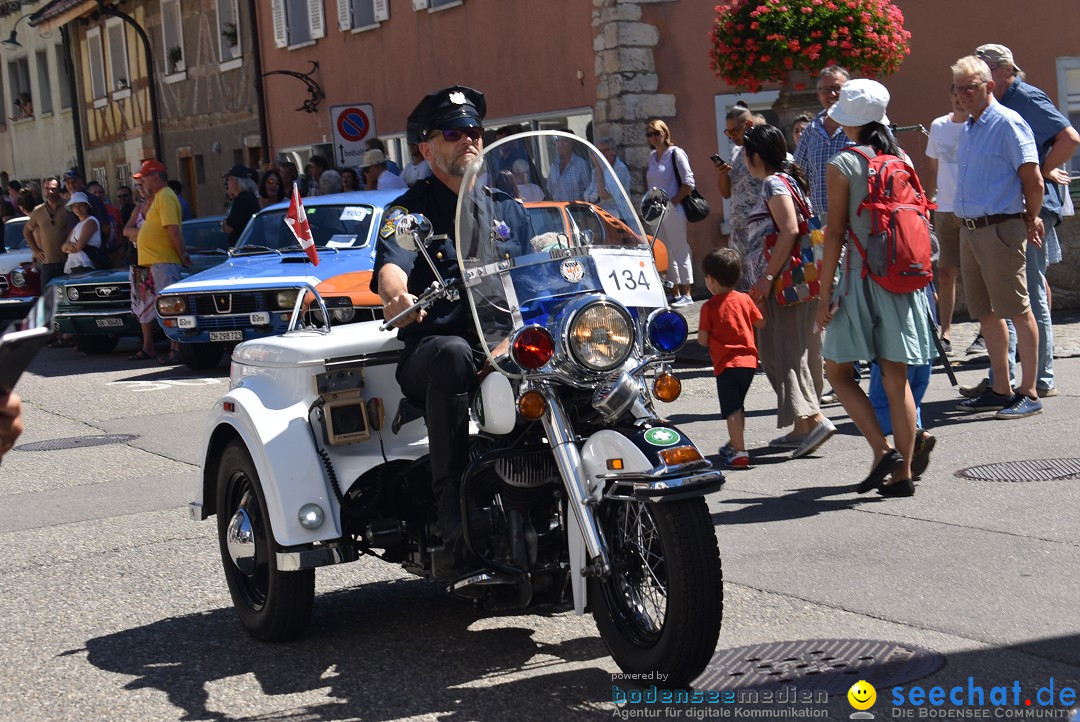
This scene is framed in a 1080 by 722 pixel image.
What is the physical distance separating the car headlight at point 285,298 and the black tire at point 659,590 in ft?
33.1

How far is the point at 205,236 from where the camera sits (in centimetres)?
1952

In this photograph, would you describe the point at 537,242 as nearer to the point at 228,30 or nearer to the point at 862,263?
the point at 862,263

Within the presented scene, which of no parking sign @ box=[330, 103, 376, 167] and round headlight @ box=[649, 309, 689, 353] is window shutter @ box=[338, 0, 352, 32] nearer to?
no parking sign @ box=[330, 103, 376, 167]

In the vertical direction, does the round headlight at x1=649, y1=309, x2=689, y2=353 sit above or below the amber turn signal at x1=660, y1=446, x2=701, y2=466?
above

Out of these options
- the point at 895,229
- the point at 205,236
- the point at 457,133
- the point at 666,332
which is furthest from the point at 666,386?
the point at 205,236

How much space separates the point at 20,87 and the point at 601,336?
157ft

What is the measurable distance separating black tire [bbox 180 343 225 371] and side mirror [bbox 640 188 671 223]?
36.7 ft

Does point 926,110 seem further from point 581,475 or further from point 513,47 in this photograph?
point 581,475

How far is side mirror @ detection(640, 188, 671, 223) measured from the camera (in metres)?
5.07

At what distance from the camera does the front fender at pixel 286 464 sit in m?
5.37

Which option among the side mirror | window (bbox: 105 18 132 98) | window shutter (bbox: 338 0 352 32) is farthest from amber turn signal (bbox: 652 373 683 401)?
window (bbox: 105 18 132 98)

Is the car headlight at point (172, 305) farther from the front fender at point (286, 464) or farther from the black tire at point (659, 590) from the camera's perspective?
the black tire at point (659, 590)

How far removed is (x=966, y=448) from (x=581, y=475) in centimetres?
451

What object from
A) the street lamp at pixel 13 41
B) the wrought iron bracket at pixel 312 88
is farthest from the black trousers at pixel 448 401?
the street lamp at pixel 13 41
